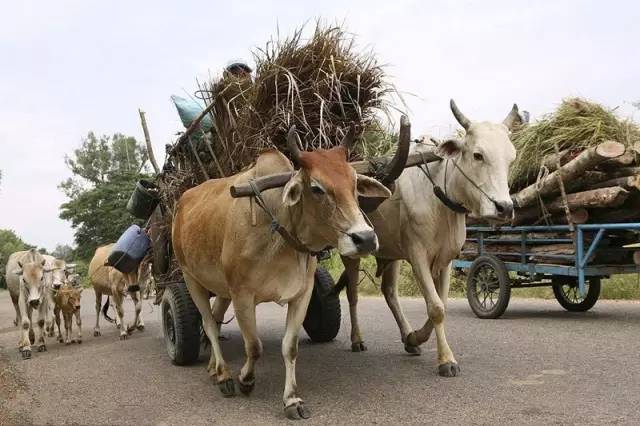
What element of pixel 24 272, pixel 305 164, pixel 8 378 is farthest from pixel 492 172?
pixel 24 272

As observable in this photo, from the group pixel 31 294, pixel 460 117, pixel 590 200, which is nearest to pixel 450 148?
pixel 460 117

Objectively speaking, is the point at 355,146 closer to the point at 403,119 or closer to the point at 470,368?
the point at 403,119

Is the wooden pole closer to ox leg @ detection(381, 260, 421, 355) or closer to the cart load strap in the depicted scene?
the cart load strap

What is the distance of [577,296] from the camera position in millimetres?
9336

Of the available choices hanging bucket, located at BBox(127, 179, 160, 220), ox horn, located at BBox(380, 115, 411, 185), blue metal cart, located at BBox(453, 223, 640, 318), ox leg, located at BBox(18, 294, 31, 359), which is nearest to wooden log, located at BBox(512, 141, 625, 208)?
blue metal cart, located at BBox(453, 223, 640, 318)

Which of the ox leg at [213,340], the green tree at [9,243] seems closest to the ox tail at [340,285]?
the ox leg at [213,340]

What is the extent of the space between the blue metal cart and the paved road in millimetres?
637

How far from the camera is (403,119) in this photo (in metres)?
4.73

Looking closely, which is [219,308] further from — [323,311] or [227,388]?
[323,311]

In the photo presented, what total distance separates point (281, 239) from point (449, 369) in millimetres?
1822

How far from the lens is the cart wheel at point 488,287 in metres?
8.35

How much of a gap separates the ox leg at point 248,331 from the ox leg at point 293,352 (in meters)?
0.23

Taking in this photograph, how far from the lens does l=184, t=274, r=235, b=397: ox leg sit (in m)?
4.98

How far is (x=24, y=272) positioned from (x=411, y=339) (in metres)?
5.73
